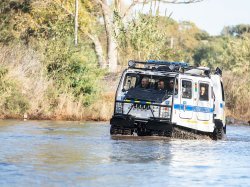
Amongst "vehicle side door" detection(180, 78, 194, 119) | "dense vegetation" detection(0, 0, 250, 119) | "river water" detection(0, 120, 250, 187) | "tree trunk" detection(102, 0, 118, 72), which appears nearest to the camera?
"river water" detection(0, 120, 250, 187)

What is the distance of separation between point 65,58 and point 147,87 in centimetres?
1466

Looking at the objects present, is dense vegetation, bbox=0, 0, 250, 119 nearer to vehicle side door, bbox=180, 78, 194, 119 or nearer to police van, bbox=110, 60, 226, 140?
police van, bbox=110, 60, 226, 140

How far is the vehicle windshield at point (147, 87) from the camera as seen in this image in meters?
29.2

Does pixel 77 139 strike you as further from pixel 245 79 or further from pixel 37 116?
pixel 245 79

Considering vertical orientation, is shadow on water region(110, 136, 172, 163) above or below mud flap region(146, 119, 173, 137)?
below

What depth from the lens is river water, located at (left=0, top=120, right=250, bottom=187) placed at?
62.4 ft

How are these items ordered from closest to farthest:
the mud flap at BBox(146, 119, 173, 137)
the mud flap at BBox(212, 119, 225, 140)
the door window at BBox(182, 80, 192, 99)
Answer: the mud flap at BBox(146, 119, 173, 137), the door window at BBox(182, 80, 192, 99), the mud flap at BBox(212, 119, 225, 140)

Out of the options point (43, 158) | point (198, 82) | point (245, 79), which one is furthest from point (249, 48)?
point (43, 158)

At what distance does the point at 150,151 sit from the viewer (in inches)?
1014

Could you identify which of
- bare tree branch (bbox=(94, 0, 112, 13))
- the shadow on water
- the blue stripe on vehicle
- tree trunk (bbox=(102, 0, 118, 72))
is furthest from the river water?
bare tree branch (bbox=(94, 0, 112, 13))

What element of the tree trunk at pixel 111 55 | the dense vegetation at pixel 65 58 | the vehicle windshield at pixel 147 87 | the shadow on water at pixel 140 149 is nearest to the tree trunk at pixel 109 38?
the tree trunk at pixel 111 55

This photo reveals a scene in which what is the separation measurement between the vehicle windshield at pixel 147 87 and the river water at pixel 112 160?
132 centimetres

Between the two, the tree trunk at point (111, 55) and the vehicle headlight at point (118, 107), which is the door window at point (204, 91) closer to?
the vehicle headlight at point (118, 107)

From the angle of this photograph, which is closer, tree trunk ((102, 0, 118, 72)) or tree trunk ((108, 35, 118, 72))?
tree trunk ((108, 35, 118, 72))
